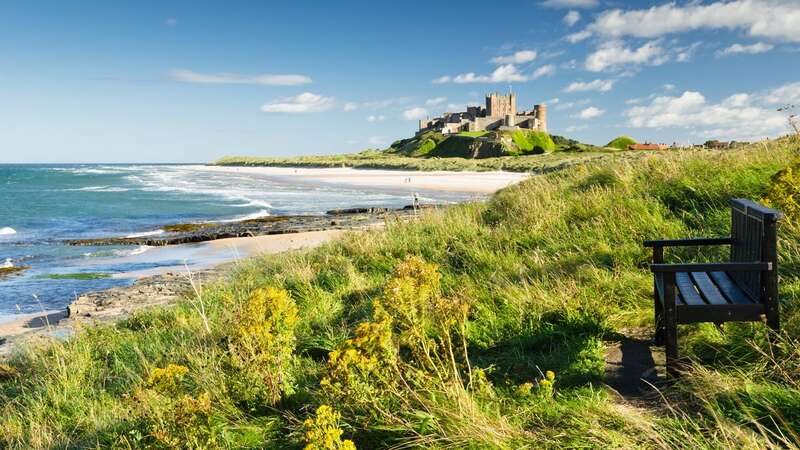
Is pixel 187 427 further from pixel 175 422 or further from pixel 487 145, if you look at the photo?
pixel 487 145

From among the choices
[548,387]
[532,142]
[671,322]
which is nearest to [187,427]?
[548,387]

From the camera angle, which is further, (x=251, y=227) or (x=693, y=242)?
(x=251, y=227)

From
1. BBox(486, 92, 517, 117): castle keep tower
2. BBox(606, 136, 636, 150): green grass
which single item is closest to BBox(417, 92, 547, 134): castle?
BBox(486, 92, 517, 117): castle keep tower

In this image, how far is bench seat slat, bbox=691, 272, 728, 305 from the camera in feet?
13.6

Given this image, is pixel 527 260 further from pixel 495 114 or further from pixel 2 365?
pixel 495 114

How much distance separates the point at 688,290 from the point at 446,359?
1.93 m

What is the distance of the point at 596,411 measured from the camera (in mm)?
3715

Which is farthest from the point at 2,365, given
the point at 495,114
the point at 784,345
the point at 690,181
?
the point at 495,114

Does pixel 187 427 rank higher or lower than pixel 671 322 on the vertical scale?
lower

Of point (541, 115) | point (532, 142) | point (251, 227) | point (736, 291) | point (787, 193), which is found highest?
point (541, 115)

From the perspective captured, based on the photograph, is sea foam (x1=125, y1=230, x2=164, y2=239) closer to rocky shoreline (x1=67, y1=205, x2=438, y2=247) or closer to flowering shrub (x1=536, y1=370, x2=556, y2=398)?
rocky shoreline (x1=67, y1=205, x2=438, y2=247)

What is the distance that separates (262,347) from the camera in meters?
4.37

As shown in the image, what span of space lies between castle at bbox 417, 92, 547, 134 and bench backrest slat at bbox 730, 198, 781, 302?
4371 inches

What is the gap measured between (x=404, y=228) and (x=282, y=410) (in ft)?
22.6
